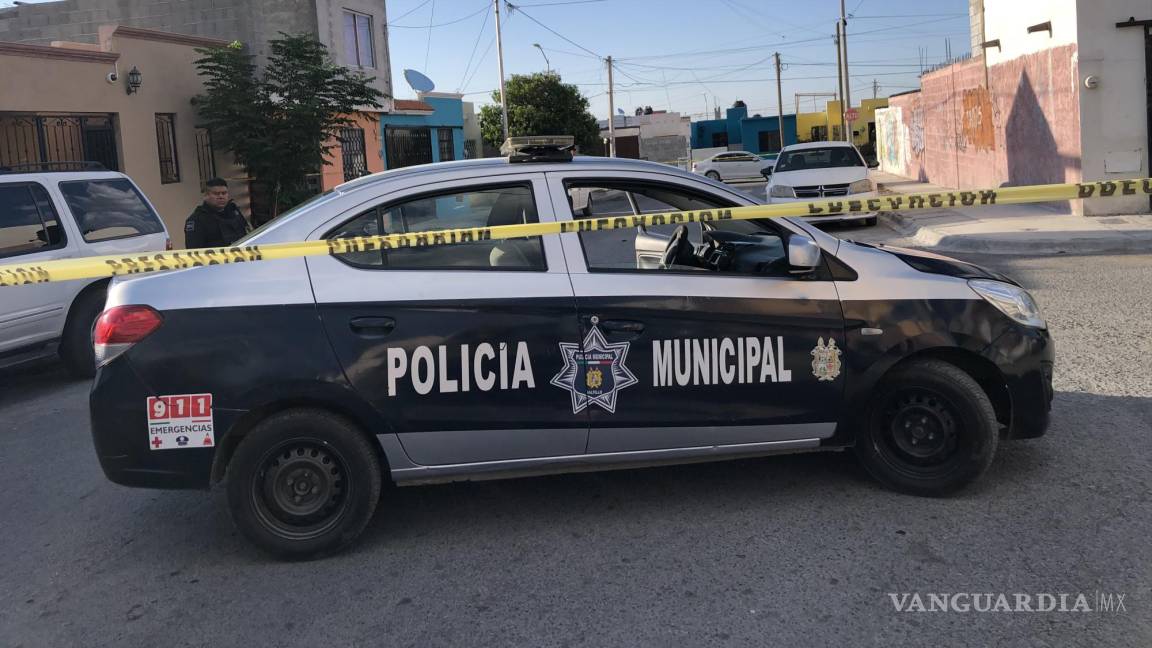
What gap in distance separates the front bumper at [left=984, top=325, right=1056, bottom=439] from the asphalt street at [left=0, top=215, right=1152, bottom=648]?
34 cm

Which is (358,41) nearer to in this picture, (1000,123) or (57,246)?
(1000,123)

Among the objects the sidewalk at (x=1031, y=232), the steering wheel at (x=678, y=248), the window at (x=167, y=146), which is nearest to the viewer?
the steering wheel at (x=678, y=248)

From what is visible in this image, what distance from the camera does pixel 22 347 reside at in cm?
841

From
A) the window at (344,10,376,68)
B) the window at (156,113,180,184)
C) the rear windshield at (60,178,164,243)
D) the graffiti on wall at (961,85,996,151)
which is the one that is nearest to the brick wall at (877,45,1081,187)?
the graffiti on wall at (961,85,996,151)

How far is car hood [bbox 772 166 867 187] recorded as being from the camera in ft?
61.2

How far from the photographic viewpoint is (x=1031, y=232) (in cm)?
1540

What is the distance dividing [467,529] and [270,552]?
35.5 inches

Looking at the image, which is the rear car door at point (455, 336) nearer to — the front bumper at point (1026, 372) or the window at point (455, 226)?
the window at point (455, 226)

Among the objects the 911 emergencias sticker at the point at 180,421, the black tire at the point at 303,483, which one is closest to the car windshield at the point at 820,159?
the black tire at the point at 303,483

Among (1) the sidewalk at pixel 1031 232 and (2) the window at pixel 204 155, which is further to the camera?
(2) the window at pixel 204 155

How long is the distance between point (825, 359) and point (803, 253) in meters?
0.52

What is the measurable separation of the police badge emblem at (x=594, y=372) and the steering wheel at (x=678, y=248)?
29.3 inches

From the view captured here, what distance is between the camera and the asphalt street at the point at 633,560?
368cm

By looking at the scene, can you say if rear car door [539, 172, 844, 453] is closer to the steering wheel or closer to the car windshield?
the steering wheel
